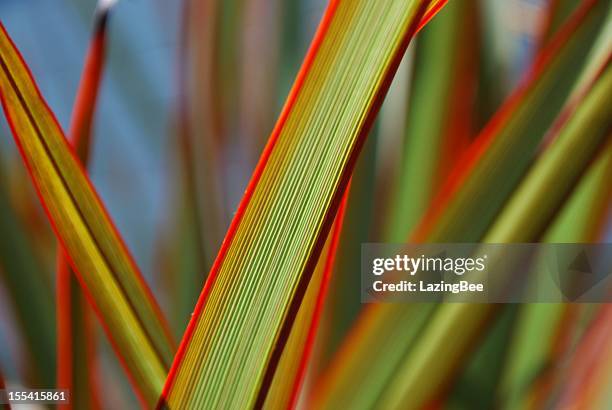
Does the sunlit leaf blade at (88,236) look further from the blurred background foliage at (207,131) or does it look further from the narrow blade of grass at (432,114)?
the narrow blade of grass at (432,114)

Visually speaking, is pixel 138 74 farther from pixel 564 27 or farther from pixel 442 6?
pixel 564 27

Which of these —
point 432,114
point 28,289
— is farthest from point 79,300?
point 432,114

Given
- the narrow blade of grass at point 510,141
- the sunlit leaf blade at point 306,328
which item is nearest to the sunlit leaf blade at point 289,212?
the sunlit leaf blade at point 306,328

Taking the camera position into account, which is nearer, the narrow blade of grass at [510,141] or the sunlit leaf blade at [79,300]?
the narrow blade of grass at [510,141]

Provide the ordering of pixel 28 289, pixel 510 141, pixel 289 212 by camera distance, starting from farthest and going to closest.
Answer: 1. pixel 28 289
2. pixel 510 141
3. pixel 289 212

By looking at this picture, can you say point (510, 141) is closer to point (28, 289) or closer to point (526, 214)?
point (526, 214)

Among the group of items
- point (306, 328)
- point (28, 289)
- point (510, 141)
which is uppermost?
point (510, 141)

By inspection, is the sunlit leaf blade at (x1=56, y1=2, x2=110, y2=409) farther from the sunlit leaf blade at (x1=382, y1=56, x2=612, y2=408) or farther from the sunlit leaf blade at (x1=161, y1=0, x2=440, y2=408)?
the sunlit leaf blade at (x1=382, y1=56, x2=612, y2=408)
